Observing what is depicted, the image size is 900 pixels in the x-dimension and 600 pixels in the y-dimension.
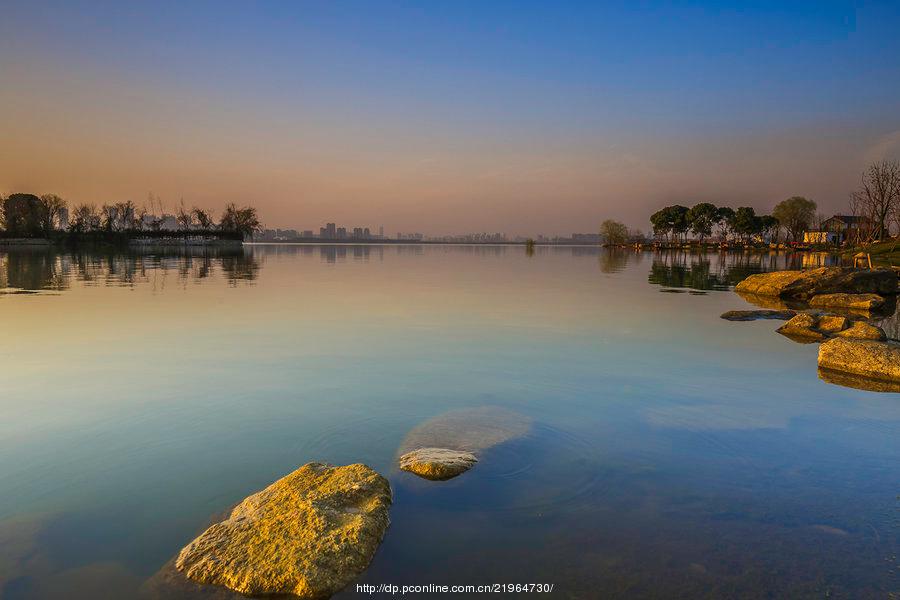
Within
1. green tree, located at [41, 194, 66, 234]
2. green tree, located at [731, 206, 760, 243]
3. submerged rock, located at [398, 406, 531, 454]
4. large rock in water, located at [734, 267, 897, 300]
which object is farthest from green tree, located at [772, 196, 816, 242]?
green tree, located at [41, 194, 66, 234]

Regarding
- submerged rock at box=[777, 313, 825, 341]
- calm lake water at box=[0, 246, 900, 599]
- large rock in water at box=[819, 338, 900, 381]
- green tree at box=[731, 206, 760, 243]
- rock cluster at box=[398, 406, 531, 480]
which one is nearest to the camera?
calm lake water at box=[0, 246, 900, 599]

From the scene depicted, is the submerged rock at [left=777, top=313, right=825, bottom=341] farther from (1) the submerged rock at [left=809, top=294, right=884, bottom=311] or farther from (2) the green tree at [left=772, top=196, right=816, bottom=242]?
(2) the green tree at [left=772, top=196, right=816, bottom=242]

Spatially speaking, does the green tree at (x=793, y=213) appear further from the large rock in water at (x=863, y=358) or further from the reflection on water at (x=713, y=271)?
the large rock in water at (x=863, y=358)

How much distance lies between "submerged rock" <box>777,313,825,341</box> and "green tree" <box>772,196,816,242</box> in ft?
548

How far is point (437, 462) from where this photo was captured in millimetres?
7504

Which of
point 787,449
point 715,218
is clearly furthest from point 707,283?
point 715,218

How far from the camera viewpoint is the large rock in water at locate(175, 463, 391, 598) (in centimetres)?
494

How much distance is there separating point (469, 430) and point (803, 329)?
53.5 feet

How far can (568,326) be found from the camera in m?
21.2

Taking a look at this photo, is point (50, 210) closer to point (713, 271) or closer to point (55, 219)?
point (55, 219)

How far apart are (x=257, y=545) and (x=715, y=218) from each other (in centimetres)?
17624

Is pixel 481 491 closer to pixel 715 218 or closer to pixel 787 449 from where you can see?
pixel 787 449

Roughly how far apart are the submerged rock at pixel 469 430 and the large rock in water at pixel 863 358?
32.9ft

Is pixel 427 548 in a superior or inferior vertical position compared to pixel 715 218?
inferior
